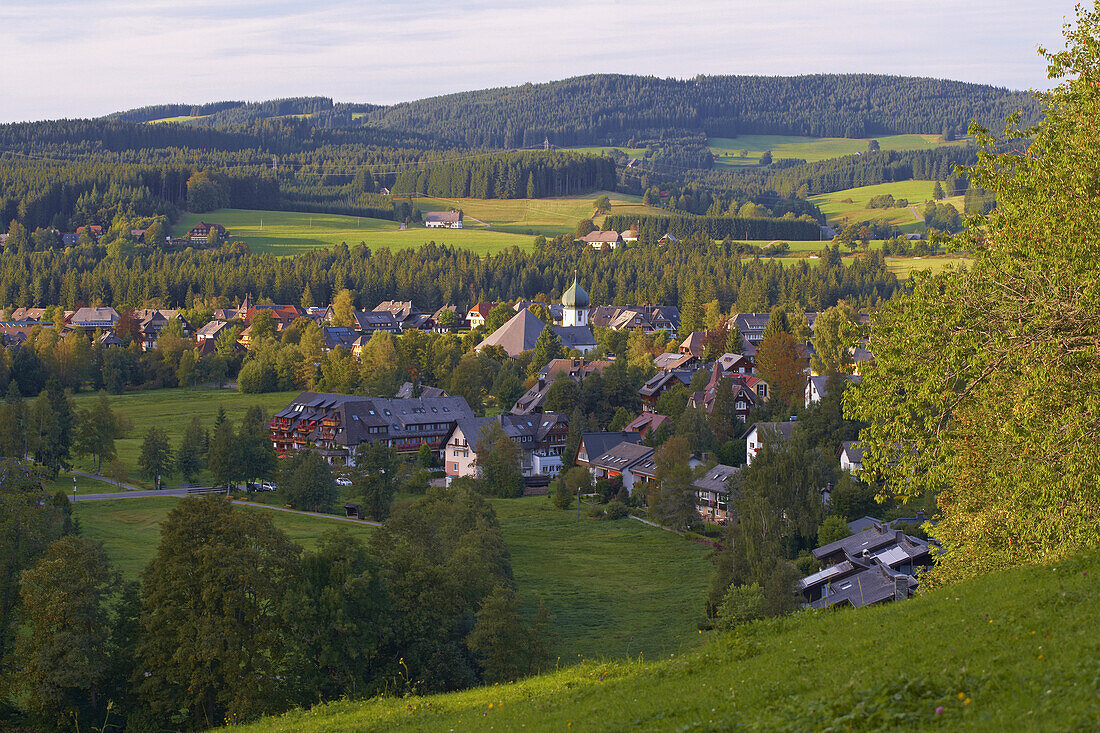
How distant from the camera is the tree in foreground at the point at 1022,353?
50.3 ft

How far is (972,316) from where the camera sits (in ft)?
54.3

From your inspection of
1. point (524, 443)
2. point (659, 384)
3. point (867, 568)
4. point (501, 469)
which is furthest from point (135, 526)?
point (659, 384)

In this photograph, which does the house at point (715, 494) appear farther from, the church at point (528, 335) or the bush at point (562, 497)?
the church at point (528, 335)

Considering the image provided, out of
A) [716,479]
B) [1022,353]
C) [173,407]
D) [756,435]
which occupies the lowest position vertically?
[173,407]

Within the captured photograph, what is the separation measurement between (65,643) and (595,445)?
43365 millimetres

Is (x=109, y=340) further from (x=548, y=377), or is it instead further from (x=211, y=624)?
(x=211, y=624)

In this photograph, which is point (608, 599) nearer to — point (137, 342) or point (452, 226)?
point (137, 342)

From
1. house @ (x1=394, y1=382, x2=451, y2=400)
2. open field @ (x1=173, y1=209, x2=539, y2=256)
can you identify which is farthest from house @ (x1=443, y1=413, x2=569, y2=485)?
open field @ (x1=173, y1=209, x2=539, y2=256)

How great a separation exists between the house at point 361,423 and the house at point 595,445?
8724 millimetres

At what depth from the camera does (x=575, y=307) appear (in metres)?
123

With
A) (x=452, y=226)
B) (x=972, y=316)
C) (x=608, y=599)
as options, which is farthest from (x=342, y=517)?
(x=452, y=226)


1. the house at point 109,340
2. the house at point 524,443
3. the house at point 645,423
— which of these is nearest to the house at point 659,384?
the house at point 645,423

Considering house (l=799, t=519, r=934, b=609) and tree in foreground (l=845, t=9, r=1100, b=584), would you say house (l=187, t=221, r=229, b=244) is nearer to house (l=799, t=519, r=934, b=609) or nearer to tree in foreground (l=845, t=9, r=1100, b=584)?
house (l=799, t=519, r=934, b=609)

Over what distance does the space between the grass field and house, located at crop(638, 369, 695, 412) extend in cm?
2778
